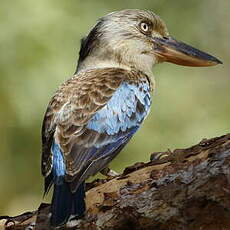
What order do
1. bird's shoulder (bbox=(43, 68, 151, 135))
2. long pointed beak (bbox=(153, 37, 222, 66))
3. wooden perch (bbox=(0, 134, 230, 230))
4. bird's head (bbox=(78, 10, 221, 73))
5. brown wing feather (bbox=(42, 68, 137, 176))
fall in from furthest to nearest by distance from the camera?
1. long pointed beak (bbox=(153, 37, 222, 66))
2. bird's head (bbox=(78, 10, 221, 73))
3. bird's shoulder (bbox=(43, 68, 151, 135))
4. brown wing feather (bbox=(42, 68, 137, 176))
5. wooden perch (bbox=(0, 134, 230, 230))

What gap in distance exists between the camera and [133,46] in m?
6.77

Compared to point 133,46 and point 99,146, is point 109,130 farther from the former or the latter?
point 133,46

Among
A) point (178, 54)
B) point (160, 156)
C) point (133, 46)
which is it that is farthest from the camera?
point (178, 54)

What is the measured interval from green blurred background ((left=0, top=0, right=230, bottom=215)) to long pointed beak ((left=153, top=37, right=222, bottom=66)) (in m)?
1.01

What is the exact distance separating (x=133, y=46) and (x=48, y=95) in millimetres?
1104

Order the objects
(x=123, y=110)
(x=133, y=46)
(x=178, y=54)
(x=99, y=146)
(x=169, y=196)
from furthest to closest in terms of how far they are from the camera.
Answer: (x=178, y=54) → (x=133, y=46) → (x=123, y=110) → (x=99, y=146) → (x=169, y=196)

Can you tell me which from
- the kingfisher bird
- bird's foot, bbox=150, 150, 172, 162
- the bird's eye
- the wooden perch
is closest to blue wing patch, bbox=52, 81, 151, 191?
the kingfisher bird

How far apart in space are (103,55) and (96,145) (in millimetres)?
1376

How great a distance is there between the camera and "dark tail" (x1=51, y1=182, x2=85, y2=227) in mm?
4734

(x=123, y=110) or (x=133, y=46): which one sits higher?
(x=133, y=46)

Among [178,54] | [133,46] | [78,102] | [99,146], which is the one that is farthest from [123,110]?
[178,54]

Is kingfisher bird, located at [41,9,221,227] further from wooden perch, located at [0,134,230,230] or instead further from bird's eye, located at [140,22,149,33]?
wooden perch, located at [0,134,230,230]

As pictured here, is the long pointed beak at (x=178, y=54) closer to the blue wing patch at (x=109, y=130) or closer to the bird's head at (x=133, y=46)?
the bird's head at (x=133, y=46)

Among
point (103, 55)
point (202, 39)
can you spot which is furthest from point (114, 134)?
point (202, 39)
